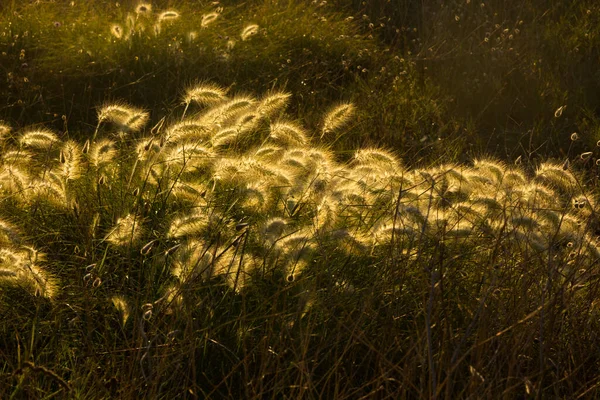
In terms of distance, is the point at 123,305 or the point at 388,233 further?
the point at 388,233

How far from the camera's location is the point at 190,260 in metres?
2.45

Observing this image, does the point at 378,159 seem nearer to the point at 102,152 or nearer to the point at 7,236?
the point at 102,152

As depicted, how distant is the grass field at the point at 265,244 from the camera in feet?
7.23

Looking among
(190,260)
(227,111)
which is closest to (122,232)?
(190,260)

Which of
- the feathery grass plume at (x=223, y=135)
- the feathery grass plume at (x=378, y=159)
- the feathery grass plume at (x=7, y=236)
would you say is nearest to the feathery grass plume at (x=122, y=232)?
the feathery grass plume at (x=7, y=236)

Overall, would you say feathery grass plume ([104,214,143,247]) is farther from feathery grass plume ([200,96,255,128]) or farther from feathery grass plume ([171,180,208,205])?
feathery grass plume ([200,96,255,128])

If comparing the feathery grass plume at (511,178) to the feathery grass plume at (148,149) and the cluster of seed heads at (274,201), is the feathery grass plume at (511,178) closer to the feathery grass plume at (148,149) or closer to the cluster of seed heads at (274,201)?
the cluster of seed heads at (274,201)

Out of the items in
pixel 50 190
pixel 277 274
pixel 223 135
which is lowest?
pixel 277 274

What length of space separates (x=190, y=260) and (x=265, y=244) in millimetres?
208

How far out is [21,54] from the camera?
15.9 ft

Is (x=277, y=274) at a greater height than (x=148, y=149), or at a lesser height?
lesser

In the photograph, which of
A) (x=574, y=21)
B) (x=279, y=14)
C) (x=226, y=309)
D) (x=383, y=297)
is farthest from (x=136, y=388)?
(x=574, y=21)

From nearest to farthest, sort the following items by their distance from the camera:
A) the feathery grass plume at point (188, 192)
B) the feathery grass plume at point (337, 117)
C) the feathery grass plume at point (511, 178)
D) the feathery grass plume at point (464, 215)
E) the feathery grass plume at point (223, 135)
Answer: the feathery grass plume at point (464, 215) → the feathery grass plume at point (188, 192) → the feathery grass plume at point (223, 135) → the feathery grass plume at point (511, 178) → the feathery grass plume at point (337, 117)

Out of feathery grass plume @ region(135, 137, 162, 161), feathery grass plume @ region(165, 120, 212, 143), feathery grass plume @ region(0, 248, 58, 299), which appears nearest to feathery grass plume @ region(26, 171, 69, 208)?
feathery grass plume @ region(135, 137, 162, 161)
